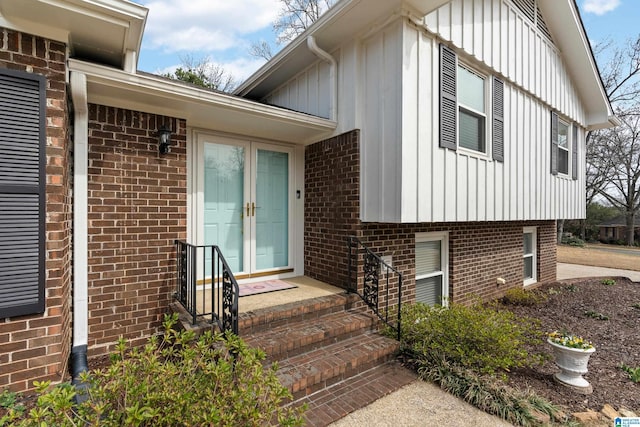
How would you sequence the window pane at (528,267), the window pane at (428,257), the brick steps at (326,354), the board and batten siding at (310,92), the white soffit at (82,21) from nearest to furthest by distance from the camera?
the white soffit at (82,21) → the brick steps at (326,354) → the board and batten siding at (310,92) → the window pane at (428,257) → the window pane at (528,267)

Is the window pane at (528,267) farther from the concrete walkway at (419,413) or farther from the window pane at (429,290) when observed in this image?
the concrete walkway at (419,413)

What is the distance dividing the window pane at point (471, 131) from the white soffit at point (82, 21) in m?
4.06

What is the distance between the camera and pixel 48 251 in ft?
8.08

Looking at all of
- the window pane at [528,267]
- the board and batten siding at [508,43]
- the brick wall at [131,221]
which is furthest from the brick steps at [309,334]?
the window pane at [528,267]

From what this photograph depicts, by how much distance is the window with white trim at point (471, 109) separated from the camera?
455 cm

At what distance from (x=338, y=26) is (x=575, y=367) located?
4.67 metres

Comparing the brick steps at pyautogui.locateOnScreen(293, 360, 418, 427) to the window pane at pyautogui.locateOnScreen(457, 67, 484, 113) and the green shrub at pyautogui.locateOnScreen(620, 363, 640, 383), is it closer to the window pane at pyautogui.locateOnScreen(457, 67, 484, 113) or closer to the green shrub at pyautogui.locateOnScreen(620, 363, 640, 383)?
the green shrub at pyautogui.locateOnScreen(620, 363, 640, 383)

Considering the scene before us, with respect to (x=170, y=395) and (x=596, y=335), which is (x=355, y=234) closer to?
(x=170, y=395)

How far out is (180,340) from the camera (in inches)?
77.2

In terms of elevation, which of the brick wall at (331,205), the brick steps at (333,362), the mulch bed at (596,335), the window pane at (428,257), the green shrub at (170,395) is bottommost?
the mulch bed at (596,335)

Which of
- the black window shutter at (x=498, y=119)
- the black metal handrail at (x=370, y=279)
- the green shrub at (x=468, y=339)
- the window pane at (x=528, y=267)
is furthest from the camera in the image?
the window pane at (x=528, y=267)

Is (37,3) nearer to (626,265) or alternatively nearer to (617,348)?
(617,348)

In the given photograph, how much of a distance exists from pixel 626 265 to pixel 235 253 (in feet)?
49.5

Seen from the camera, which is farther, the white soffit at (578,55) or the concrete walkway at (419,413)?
the white soffit at (578,55)
